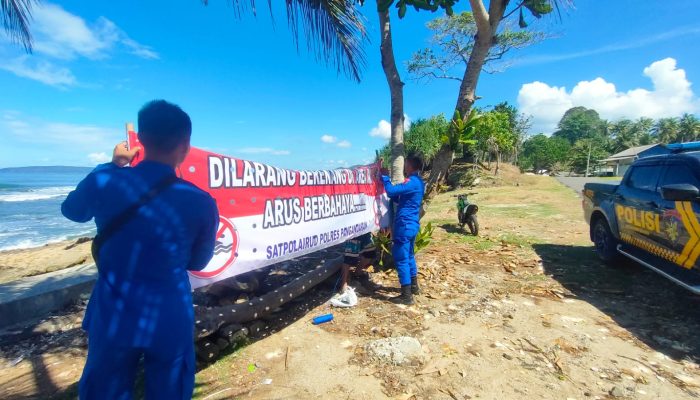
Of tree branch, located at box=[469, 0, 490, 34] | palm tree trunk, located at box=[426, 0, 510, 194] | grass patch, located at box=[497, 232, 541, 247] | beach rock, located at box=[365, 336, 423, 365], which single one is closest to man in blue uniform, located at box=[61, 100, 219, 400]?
beach rock, located at box=[365, 336, 423, 365]

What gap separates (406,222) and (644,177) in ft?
12.7

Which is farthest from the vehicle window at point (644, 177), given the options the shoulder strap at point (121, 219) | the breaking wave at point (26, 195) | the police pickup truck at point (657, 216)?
the breaking wave at point (26, 195)

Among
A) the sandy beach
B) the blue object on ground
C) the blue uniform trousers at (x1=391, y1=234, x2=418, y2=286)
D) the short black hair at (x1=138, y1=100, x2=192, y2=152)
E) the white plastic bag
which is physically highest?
the short black hair at (x1=138, y1=100, x2=192, y2=152)

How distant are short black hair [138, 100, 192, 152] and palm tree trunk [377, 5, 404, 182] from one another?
15.4 ft

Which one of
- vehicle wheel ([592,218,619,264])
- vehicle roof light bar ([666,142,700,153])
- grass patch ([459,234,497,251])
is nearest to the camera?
vehicle roof light bar ([666,142,700,153])

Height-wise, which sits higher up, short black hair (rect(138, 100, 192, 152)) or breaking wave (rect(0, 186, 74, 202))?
short black hair (rect(138, 100, 192, 152))

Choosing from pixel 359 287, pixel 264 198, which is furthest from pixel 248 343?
pixel 359 287

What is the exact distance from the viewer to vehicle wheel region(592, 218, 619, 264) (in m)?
6.03

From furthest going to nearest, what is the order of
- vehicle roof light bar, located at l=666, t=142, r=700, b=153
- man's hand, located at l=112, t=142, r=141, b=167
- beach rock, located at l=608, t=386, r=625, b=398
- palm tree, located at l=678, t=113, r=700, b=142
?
palm tree, located at l=678, t=113, r=700, b=142
vehicle roof light bar, located at l=666, t=142, r=700, b=153
beach rock, located at l=608, t=386, r=625, b=398
man's hand, located at l=112, t=142, r=141, b=167

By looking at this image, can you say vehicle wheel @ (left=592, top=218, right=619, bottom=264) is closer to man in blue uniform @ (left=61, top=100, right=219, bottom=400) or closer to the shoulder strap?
man in blue uniform @ (left=61, top=100, right=219, bottom=400)

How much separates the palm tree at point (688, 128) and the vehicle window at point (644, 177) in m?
82.6

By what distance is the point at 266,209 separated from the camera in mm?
3762

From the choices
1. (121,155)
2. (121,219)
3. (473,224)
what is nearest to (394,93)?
(473,224)

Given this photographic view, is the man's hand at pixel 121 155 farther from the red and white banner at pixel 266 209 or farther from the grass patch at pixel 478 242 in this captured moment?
the grass patch at pixel 478 242
